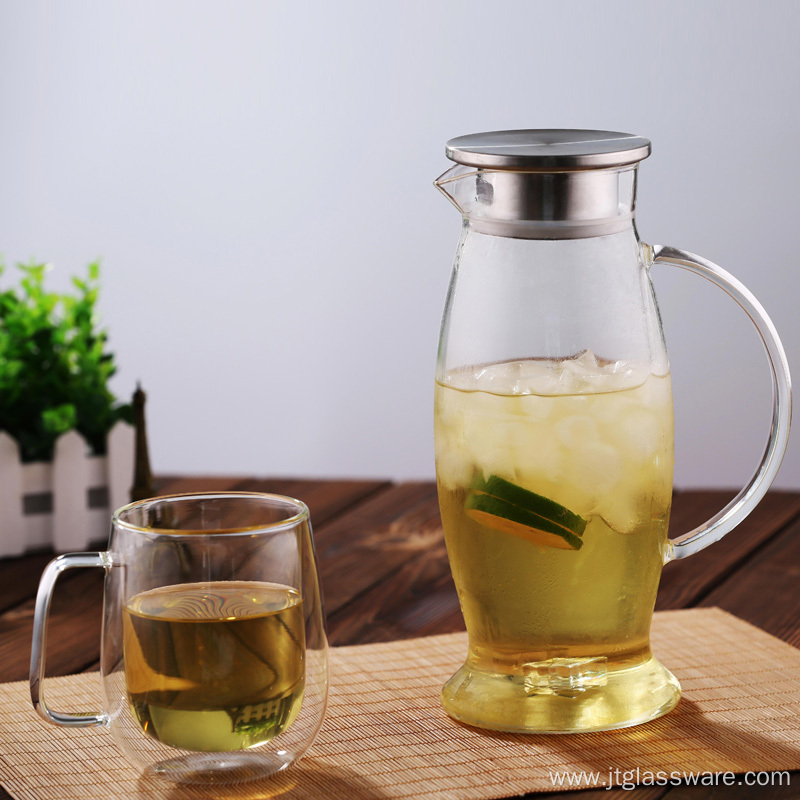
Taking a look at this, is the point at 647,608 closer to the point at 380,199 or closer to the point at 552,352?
the point at 552,352

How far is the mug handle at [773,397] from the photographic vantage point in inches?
31.5

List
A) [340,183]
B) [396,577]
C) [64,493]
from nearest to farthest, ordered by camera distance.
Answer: [396,577], [64,493], [340,183]

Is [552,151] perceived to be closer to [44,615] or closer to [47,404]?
[44,615]

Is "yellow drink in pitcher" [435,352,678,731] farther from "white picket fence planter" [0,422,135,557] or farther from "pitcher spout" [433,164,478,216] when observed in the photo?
"white picket fence planter" [0,422,135,557]

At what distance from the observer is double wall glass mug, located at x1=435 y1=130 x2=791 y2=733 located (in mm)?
772

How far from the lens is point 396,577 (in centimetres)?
117

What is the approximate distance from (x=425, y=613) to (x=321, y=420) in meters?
1.63

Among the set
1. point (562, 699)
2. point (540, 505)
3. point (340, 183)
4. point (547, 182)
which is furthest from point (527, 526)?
point (340, 183)

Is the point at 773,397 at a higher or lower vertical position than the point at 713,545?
higher

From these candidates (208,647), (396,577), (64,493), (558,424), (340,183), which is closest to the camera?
(208,647)

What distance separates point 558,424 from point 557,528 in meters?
0.07

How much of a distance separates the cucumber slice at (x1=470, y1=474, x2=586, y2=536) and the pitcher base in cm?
10

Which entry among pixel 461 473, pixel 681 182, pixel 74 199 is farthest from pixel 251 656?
pixel 74 199

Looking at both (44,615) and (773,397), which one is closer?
(44,615)
